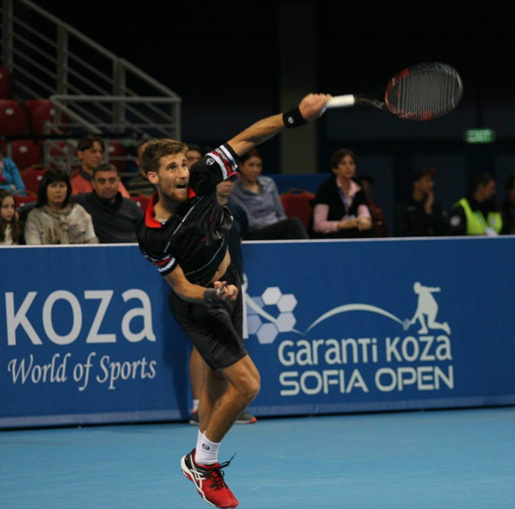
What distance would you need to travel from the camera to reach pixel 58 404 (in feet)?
28.1

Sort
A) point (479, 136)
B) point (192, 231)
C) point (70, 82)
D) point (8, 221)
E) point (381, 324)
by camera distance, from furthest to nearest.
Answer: point (479, 136)
point (70, 82)
point (381, 324)
point (8, 221)
point (192, 231)

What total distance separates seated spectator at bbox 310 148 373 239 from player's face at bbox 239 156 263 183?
680 mm

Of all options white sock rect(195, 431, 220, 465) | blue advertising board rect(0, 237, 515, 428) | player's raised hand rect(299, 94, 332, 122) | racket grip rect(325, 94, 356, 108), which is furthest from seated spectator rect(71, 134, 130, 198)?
racket grip rect(325, 94, 356, 108)

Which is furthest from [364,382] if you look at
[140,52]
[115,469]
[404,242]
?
[140,52]

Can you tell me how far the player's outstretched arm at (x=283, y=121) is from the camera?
516 centimetres

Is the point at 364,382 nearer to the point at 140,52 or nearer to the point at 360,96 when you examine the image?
the point at 360,96

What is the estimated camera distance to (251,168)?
973cm

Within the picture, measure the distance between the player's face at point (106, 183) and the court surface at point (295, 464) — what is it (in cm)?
200

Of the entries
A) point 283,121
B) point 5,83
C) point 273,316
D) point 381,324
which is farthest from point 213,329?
point 5,83

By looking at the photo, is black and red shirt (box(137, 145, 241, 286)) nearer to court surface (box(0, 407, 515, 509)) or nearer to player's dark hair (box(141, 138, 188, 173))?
player's dark hair (box(141, 138, 188, 173))

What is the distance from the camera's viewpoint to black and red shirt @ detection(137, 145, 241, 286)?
5.73 m

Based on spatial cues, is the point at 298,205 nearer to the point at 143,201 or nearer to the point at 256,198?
the point at 143,201

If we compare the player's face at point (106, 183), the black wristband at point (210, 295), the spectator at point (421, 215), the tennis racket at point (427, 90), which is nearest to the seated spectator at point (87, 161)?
the player's face at point (106, 183)

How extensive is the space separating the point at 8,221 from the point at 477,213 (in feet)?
16.2
